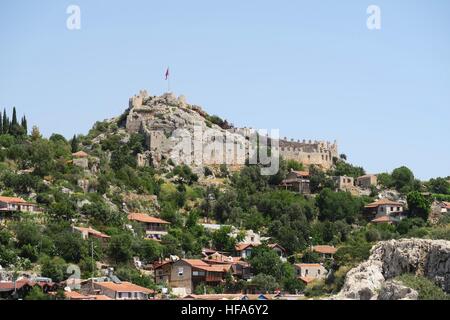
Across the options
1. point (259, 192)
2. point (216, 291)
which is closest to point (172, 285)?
point (216, 291)

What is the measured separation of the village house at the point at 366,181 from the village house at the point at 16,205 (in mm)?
32217

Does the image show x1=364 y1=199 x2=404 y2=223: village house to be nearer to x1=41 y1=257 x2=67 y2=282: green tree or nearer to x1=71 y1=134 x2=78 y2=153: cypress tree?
x1=71 y1=134 x2=78 y2=153: cypress tree

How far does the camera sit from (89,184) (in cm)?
6575

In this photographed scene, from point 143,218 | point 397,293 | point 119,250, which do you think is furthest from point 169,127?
point 397,293

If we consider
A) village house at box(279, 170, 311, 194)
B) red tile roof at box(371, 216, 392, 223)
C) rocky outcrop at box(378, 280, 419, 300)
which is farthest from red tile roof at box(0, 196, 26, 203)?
rocky outcrop at box(378, 280, 419, 300)

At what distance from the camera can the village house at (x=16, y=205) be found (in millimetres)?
57375

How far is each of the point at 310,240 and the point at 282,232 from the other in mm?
2491

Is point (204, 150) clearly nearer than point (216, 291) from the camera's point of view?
No

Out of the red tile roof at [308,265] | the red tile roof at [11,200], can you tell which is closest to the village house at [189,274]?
the red tile roof at [308,265]

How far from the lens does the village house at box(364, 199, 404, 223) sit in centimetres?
7430

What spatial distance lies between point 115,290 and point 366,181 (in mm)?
41830
